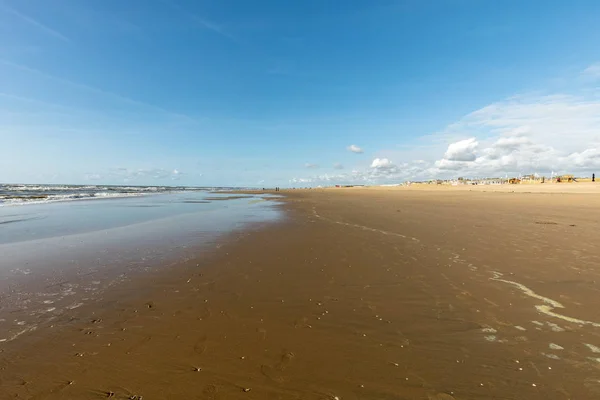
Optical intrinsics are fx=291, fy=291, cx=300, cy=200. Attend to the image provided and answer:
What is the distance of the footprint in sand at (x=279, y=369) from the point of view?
4.35 metres

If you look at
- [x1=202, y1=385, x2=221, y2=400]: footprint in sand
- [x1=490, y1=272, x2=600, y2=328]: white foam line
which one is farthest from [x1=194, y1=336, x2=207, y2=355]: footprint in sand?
[x1=490, y1=272, x2=600, y2=328]: white foam line

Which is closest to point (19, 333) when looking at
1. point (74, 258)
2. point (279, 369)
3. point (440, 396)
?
point (279, 369)

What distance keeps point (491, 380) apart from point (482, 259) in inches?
302

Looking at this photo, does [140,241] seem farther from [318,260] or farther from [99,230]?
[318,260]

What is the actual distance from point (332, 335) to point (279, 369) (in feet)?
4.66

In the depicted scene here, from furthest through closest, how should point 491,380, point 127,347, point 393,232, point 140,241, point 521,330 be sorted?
point 393,232 → point 140,241 → point 521,330 → point 127,347 → point 491,380

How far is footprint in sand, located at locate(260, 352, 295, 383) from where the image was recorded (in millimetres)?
4352

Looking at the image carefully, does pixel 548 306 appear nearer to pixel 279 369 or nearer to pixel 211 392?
pixel 279 369

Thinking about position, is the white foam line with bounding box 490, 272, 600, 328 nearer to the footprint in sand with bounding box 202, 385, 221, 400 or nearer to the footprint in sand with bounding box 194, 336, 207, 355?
the footprint in sand with bounding box 202, 385, 221, 400

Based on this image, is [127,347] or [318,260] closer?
[127,347]

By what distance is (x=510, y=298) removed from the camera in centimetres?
723

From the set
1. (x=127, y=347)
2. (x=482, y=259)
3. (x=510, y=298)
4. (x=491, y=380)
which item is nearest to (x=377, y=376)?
(x=491, y=380)

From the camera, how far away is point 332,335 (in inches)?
221

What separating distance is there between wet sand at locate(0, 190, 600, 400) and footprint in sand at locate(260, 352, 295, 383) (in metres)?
0.02
